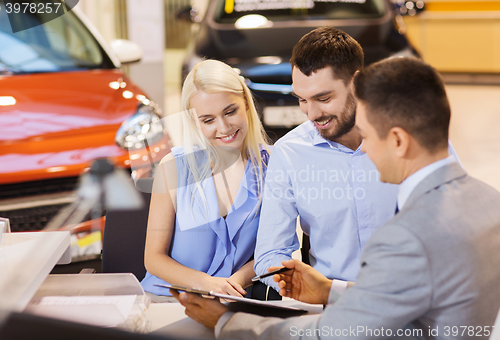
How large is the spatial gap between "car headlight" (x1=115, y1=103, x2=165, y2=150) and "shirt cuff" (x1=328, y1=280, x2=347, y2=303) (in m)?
1.00

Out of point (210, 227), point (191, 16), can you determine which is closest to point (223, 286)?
point (210, 227)

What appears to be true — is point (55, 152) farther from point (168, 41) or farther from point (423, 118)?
point (168, 41)

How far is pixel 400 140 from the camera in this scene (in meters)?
0.88

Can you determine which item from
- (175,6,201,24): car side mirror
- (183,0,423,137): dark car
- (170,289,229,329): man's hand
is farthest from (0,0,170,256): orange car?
(175,6,201,24): car side mirror

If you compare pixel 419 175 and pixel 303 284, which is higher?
pixel 419 175

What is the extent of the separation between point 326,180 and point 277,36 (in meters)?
1.18

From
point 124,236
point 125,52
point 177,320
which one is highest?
point 125,52

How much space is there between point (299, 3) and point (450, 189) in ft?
6.52

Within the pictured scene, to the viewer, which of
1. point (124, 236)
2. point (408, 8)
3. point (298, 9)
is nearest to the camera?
point (124, 236)

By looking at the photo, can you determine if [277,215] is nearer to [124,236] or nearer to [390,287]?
[124,236]

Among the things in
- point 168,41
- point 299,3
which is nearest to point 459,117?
point 299,3

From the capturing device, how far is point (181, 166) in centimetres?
152

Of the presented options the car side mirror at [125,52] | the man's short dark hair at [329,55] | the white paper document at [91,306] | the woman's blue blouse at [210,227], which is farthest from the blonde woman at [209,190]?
the car side mirror at [125,52]

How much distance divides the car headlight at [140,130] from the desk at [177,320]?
0.95 metres
